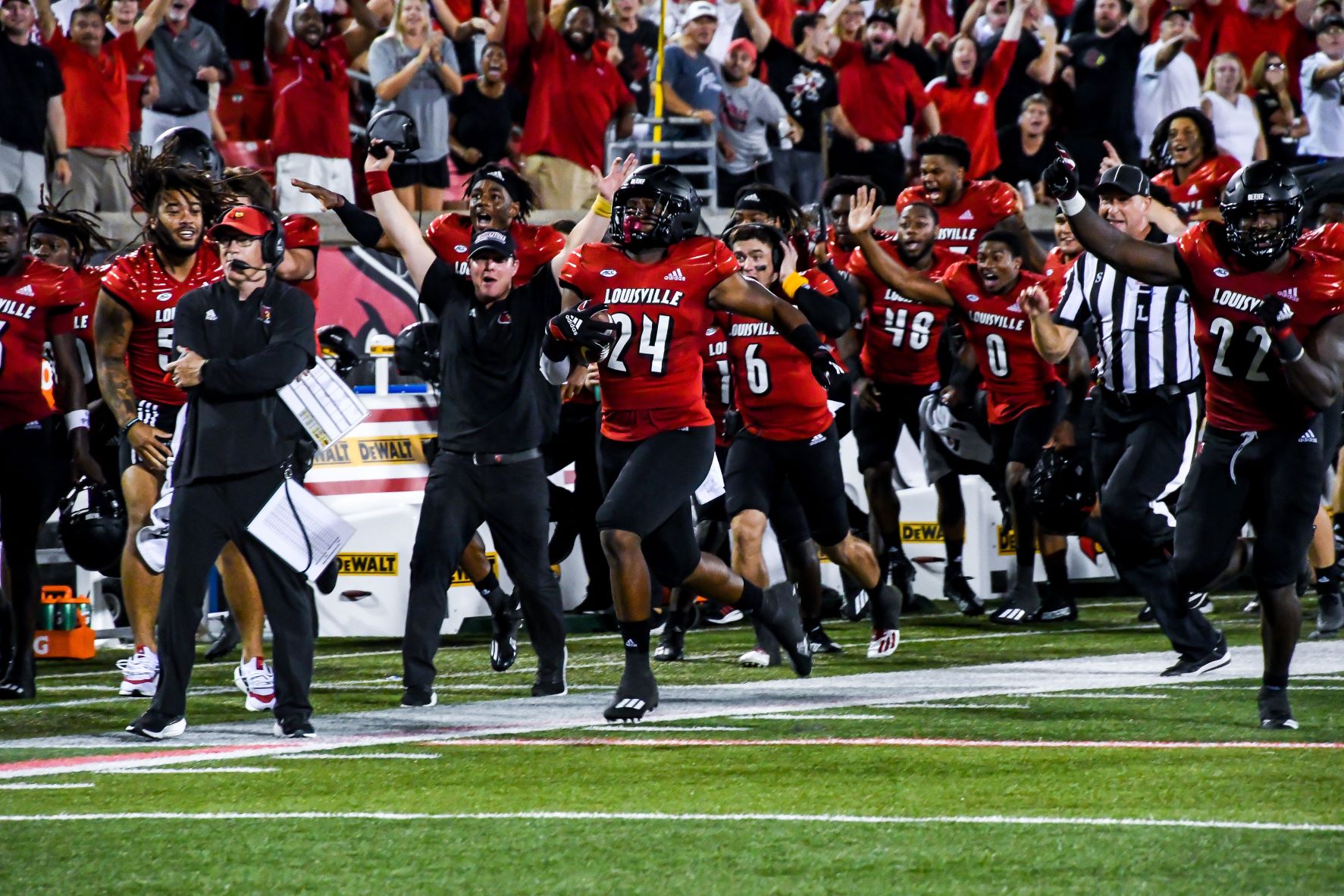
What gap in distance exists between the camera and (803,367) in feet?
31.7

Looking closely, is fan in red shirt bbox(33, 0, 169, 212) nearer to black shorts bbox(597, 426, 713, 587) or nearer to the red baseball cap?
the red baseball cap

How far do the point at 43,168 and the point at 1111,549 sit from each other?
292 inches

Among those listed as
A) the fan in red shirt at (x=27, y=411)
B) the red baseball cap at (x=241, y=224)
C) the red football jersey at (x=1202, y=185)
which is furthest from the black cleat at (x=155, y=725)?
the red football jersey at (x=1202, y=185)

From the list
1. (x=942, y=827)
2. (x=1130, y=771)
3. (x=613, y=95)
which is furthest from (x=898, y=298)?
(x=942, y=827)

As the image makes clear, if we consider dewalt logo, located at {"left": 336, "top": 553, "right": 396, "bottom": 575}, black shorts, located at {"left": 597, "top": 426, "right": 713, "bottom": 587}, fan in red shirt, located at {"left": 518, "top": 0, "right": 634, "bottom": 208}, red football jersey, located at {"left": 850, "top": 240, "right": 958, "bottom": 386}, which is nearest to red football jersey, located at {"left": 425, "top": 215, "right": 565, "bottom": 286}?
black shorts, located at {"left": 597, "top": 426, "right": 713, "bottom": 587}

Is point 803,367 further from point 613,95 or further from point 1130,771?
point 613,95

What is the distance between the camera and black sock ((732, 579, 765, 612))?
882cm

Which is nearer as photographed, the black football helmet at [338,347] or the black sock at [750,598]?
the black sock at [750,598]

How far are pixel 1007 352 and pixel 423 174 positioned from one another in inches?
178

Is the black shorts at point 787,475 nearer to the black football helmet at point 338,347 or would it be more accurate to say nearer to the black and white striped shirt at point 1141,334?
the black and white striped shirt at point 1141,334

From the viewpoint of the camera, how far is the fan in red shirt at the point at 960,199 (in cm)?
1284

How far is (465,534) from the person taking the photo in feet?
27.8

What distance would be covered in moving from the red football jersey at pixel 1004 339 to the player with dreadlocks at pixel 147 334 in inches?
184

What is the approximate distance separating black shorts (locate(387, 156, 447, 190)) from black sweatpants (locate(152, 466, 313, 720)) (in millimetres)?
7352
